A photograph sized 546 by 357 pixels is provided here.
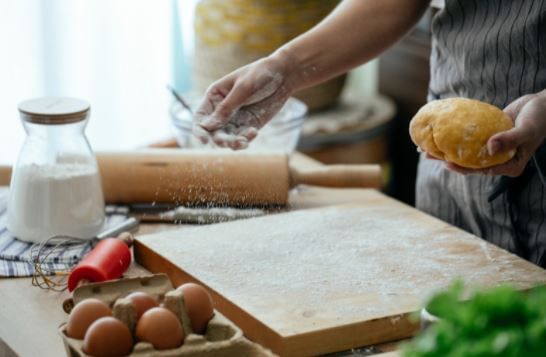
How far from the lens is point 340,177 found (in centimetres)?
201

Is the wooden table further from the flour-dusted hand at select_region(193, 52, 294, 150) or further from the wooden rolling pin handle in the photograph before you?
the wooden rolling pin handle

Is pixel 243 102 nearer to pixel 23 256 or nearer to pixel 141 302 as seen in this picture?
pixel 23 256

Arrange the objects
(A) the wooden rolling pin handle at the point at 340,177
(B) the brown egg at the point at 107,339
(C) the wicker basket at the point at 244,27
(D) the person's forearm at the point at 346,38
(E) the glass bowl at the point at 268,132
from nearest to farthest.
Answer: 1. (B) the brown egg at the point at 107,339
2. (D) the person's forearm at the point at 346,38
3. (A) the wooden rolling pin handle at the point at 340,177
4. (E) the glass bowl at the point at 268,132
5. (C) the wicker basket at the point at 244,27

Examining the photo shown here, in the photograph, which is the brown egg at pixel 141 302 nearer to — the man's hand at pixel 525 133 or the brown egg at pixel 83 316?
the brown egg at pixel 83 316

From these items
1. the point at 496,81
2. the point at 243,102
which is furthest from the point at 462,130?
the point at 243,102

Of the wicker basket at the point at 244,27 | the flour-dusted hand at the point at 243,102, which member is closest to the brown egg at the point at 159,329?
the flour-dusted hand at the point at 243,102

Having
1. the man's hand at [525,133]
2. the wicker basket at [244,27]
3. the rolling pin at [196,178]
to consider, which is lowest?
the rolling pin at [196,178]

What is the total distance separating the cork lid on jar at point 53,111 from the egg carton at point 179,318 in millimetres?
405

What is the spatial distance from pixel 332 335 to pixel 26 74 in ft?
6.10

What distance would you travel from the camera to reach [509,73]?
1.65 meters

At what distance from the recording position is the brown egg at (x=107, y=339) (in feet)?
3.79

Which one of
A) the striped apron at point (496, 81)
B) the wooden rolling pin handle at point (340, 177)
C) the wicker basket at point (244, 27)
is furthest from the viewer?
the wicker basket at point (244, 27)

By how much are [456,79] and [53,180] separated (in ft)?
2.49

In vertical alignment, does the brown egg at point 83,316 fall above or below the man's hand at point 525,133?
below
